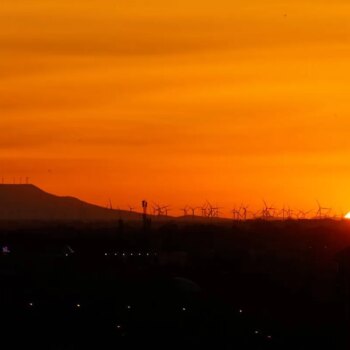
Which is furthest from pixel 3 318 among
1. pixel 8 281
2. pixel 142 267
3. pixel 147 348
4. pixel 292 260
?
pixel 292 260

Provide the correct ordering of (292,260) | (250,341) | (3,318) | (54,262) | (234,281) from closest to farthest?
(250,341) → (3,318) → (234,281) → (54,262) → (292,260)

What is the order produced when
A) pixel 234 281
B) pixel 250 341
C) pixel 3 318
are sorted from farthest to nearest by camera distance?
1. pixel 234 281
2. pixel 3 318
3. pixel 250 341

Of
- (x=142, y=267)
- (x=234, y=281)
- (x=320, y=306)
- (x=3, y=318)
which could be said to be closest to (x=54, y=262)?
(x=142, y=267)

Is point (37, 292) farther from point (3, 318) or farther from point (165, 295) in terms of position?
point (3, 318)

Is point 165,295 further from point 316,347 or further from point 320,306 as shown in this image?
point 316,347

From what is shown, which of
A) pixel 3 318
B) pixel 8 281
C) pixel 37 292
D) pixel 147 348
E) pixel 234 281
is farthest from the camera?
pixel 234 281

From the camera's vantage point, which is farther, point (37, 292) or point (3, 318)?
point (37, 292)
